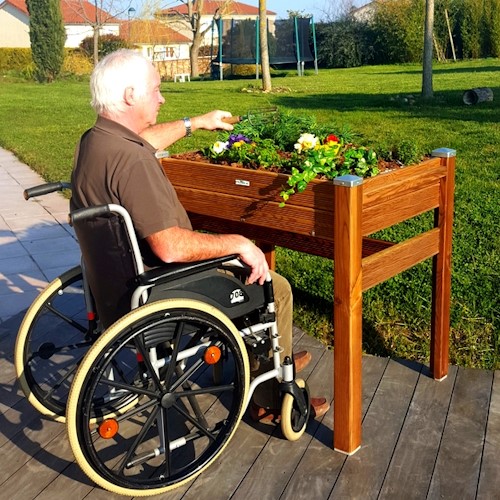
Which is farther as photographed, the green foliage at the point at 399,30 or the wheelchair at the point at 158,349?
the green foliage at the point at 399,30

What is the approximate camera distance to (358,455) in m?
2.62

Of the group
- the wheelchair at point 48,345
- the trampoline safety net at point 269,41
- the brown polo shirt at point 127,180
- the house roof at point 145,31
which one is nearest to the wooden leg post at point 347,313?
the brown polo shirt at point 127,180

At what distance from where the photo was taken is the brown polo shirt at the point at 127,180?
7.44ft

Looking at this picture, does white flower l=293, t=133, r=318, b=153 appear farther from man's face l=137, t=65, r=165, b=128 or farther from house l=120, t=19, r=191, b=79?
house l=120, t=19, r=191, b=79

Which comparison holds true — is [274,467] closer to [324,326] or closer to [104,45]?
[324,326]

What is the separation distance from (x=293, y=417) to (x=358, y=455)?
0.27 m

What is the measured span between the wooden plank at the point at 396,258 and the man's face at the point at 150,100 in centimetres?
86

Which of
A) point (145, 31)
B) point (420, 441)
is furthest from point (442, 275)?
point (145, 31)

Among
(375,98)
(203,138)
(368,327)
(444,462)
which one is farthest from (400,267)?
(375,98)

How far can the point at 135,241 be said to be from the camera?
2.26 meters

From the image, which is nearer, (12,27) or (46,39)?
(46,39)

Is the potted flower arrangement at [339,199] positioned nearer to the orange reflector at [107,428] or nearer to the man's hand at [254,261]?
the man's hand at [254,261]

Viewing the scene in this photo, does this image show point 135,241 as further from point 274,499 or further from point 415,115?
point 415,115

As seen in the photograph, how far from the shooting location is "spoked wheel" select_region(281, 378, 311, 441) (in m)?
2.63
